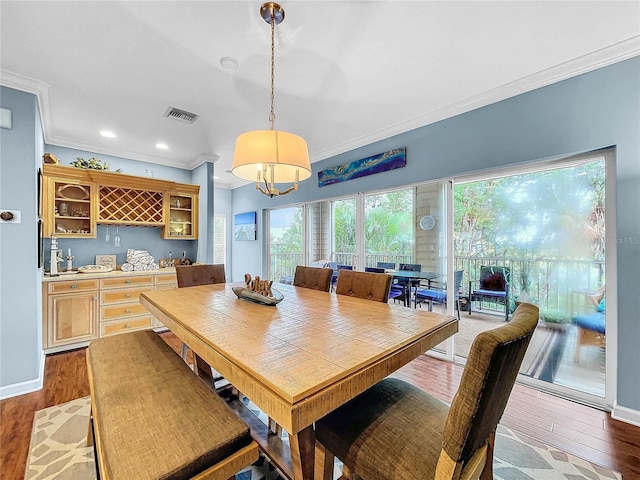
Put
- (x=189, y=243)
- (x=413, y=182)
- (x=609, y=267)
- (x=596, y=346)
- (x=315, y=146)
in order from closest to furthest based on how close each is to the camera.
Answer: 1. (x=609, y=267)
2. (x=596, y=346)
3. (x=413, y=182)
4. (x=315, y=146)
5. (x=189, y=243)

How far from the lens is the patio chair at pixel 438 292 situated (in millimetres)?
3101

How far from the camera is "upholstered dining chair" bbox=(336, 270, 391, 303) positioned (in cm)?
209

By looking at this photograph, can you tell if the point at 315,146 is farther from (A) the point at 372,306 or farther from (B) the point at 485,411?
(B) the point at 485,411

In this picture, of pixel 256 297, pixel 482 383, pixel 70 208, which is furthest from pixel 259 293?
pixel 70 208

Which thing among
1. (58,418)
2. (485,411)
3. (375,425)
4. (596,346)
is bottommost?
(58,418)

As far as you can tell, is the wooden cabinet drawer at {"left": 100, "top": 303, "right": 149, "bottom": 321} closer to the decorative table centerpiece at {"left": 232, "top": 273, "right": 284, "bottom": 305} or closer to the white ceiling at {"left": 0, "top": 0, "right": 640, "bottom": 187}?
the white ceiling at {"left": 0, "top": 0, "right": 640, "bottom": 187}

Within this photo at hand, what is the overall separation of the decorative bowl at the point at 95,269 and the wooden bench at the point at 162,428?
9.36 feet

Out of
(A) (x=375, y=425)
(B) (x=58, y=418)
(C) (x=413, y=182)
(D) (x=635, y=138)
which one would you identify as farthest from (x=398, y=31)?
(B) (x=58, y=418)

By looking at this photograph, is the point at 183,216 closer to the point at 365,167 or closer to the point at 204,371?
the point at 365,167

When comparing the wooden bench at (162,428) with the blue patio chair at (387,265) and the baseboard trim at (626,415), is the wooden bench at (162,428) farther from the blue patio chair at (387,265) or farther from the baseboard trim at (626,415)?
the blue patio chair at (387,265)

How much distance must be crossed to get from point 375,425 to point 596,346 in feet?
8.03

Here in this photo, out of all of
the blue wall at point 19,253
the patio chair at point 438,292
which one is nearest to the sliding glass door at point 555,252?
the patio chair at point 438,292

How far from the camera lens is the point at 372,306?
70.6 inches

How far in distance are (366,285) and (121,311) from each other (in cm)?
332
